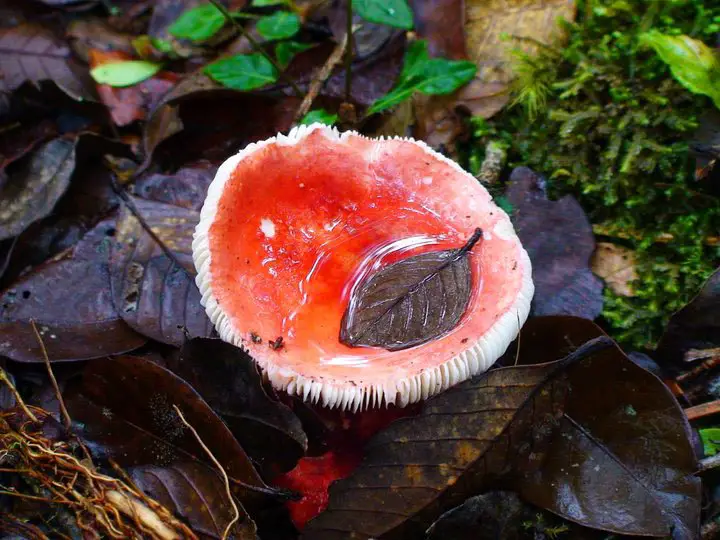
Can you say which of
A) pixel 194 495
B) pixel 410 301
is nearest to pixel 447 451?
pixel 410 301

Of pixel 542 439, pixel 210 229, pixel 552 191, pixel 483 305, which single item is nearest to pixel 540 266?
pixel 552 191

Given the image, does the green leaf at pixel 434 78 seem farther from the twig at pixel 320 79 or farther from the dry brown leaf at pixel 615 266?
the dry brown leaf at pixel 615 266

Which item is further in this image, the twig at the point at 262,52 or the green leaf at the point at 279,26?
the green leaf at the point at 279,26

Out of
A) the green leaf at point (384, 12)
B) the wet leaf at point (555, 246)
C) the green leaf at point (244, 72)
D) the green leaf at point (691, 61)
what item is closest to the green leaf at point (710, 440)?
the wet leaf at point (555, 246)

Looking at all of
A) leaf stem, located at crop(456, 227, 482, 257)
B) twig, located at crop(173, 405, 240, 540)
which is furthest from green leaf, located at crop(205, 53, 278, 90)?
twig, located at crop(173, 405, 240, 540)

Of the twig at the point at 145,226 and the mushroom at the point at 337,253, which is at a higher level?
the mushroom at the point at 337,253

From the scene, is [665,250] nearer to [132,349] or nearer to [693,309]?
[693,309]

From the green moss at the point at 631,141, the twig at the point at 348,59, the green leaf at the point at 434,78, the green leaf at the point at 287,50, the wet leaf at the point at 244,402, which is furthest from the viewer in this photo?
the green leaf at the point at 287,50

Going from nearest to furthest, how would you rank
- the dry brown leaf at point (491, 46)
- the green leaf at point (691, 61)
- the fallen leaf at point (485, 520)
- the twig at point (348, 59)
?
1. the fallen leaf at point (485, 520)
2. the green leaf at point (691, 61)
3. the twig at point (348, 59)
4. the dry brown leaf at point (491, 46)
